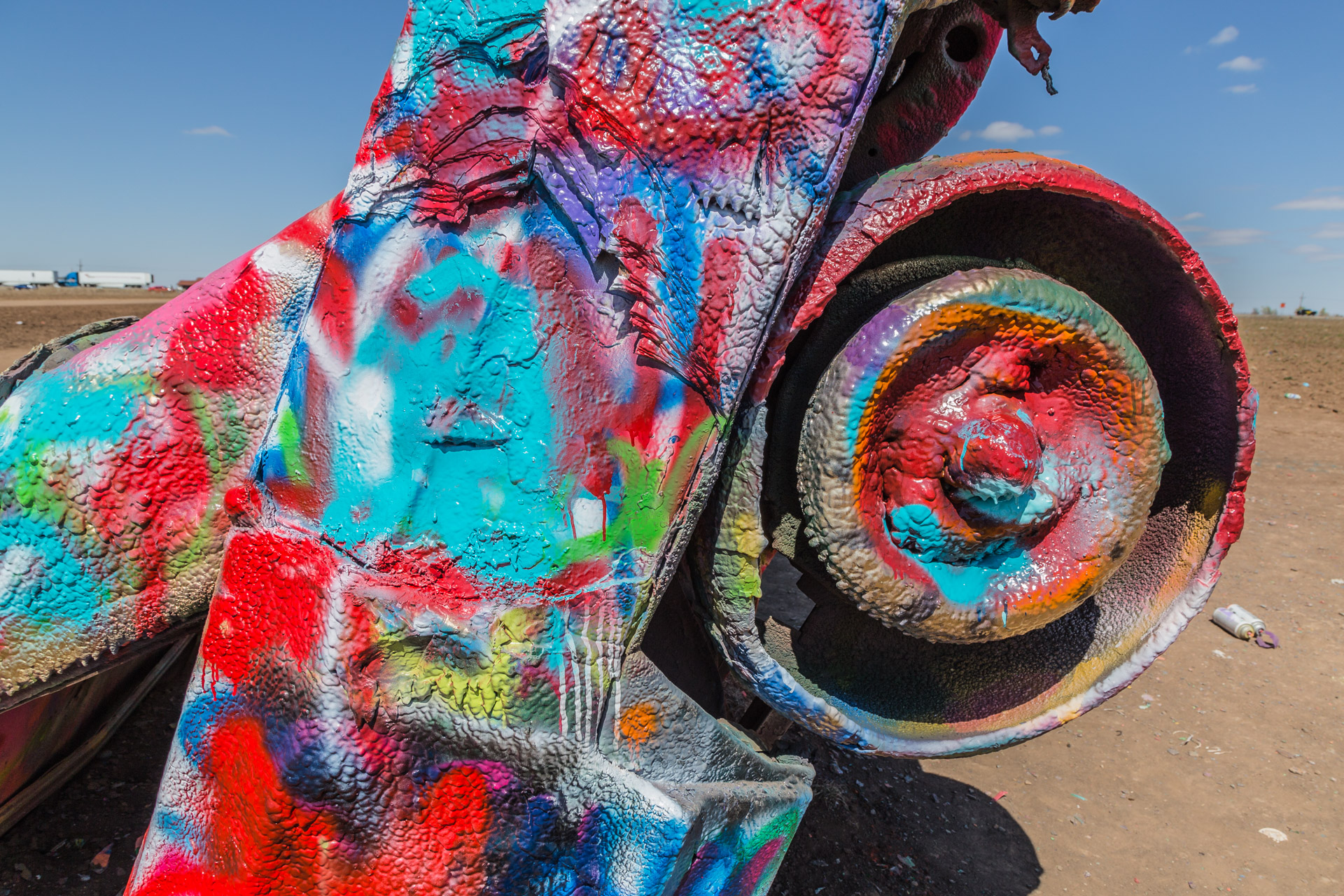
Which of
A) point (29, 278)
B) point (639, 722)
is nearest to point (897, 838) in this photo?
point (639, 722)

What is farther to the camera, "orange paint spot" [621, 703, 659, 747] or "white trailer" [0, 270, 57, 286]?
"white trailer" [0, 270, 57, 286]

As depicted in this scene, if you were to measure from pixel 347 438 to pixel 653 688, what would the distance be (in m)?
0.51

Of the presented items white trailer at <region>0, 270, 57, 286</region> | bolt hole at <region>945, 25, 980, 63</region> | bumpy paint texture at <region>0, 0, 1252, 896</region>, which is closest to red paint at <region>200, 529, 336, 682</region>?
bumpy paint texture at <region>0, 0, 1252, 896</region>

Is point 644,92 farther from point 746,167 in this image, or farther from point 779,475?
point 779,475

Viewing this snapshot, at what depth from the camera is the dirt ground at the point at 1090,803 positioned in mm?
2055

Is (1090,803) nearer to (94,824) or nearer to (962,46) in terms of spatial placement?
(962,46)

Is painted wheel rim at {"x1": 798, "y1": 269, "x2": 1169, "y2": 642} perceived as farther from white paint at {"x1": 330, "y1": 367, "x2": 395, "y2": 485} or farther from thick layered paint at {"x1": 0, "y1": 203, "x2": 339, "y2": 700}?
thick layered paint at {"x1": 0, "y1": 203, "x2": 339, "y2": 700}

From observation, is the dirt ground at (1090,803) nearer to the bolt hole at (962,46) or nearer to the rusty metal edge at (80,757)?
the rusty metal edge at (80,757)


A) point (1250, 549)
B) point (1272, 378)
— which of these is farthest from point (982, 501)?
point (1272, 378)

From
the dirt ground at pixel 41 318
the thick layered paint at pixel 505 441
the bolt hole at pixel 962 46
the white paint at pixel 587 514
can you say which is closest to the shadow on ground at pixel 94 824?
the thick layered paint at pixel 505 441

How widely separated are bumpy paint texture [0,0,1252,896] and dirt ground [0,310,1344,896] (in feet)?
3.85

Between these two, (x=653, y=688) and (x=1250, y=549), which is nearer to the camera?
(x=653, y=688)

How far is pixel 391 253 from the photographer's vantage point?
101 centimetres

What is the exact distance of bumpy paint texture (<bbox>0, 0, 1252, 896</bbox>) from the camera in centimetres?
98
